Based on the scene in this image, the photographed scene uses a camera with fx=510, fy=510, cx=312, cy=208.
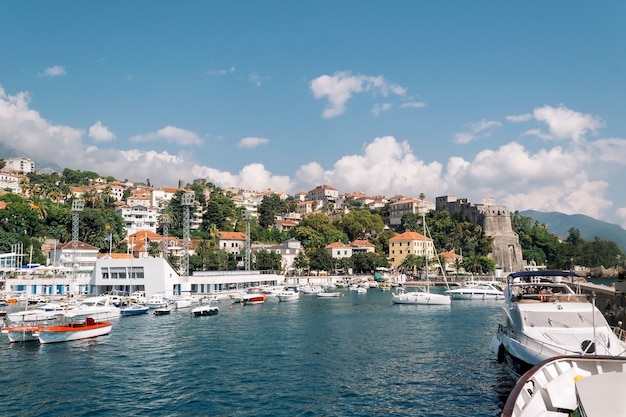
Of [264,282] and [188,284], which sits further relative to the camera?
[264,282]

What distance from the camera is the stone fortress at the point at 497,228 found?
130 meters

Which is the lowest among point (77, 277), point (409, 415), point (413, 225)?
point (409, 415)

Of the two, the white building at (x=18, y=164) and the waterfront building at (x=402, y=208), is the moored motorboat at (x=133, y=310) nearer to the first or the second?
the waterfront building at (x=402, y=208)

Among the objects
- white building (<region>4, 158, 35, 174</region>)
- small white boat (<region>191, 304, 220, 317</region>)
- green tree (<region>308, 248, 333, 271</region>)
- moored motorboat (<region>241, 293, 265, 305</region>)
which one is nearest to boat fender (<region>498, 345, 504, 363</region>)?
small white boat (<region>191, 304, 220, 317</region>)

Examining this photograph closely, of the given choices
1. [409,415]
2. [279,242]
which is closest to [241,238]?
[279,242]

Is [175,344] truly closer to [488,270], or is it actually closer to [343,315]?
[343,315]

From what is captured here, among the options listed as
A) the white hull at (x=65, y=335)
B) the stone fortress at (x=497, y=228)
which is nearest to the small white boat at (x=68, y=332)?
the white hull at (x=65, y=335)

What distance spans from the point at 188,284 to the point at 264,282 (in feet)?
65.5

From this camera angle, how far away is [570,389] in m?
12.0

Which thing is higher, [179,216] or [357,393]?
[179,216]

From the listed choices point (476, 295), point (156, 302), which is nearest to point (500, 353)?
point (156, 302)

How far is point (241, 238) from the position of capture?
116688 mm

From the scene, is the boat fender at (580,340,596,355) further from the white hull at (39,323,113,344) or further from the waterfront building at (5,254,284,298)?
the waterfront building at (5,254,284,298)

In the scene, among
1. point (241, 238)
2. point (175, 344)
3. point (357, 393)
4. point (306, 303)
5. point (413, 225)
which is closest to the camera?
point (357, 393)
